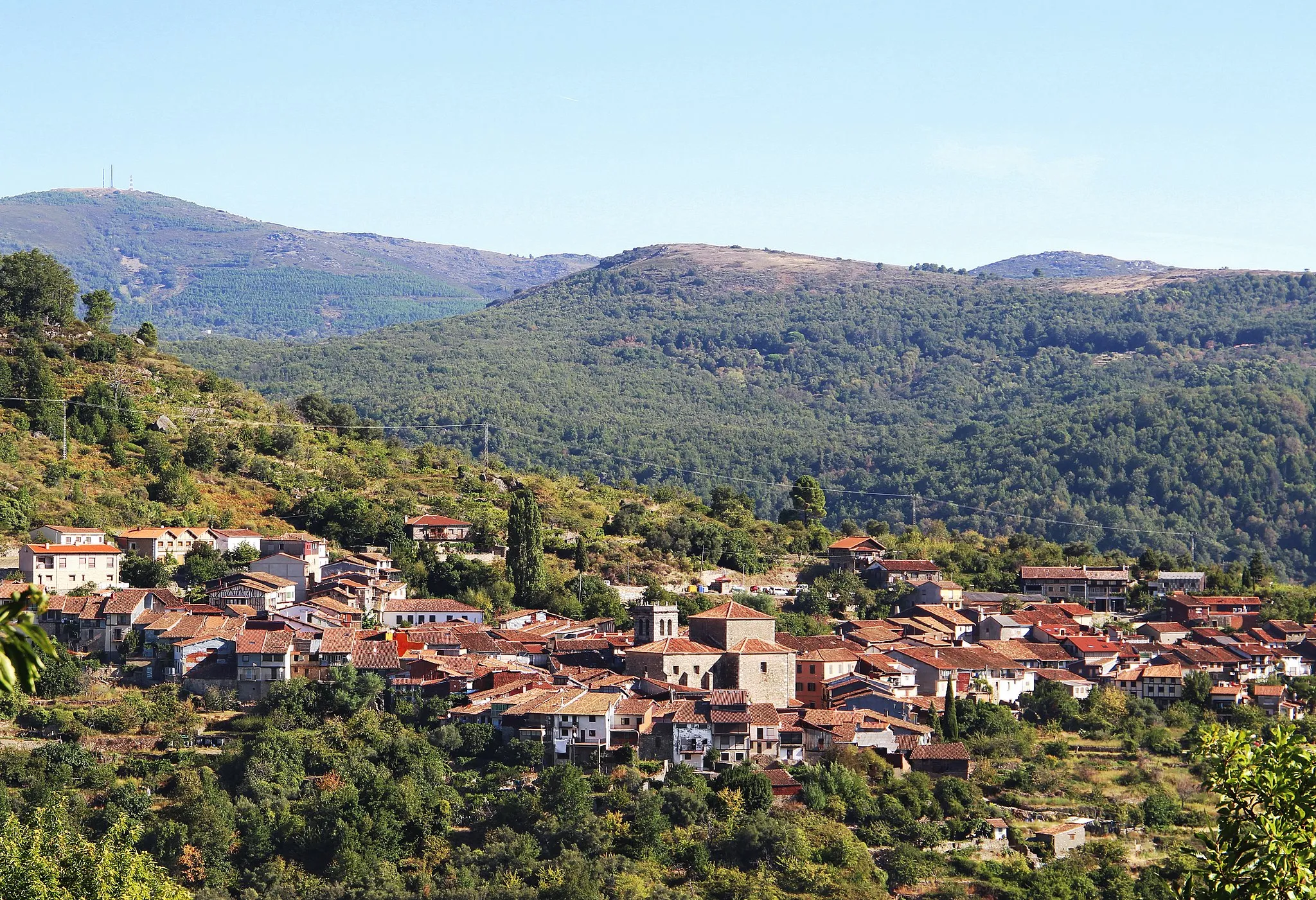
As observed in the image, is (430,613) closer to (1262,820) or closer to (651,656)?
(651,656)

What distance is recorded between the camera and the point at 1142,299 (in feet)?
652

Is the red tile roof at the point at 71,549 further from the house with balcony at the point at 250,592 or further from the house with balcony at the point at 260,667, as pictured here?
the house with balcony at the point at 260,667

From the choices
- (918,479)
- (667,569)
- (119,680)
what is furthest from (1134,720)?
(918,479)

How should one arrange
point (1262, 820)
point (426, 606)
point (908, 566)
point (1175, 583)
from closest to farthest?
point (1262, 820), point (426, 606), point (908, 566), point (1175, 583)

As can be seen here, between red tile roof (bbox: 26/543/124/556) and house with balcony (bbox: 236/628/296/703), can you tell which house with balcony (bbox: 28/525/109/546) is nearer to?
red tile roof (bbox: 26/543/124/556)

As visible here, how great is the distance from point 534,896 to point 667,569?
1097 inches

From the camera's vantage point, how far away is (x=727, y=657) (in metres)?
45.7

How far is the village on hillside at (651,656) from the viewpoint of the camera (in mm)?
41750

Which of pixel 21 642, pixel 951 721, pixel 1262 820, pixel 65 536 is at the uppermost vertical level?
pixel 21 642

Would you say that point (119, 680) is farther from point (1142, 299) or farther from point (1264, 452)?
point (1142, 299)

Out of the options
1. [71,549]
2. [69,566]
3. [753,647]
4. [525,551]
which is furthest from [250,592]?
[753,647]

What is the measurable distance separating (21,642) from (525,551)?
47.7 m

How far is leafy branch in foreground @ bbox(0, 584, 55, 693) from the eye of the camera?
6719 mm

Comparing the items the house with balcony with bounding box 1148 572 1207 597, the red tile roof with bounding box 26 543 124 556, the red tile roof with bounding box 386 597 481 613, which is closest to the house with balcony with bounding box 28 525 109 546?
the red tile roof with bounding box 26 543 124 556
